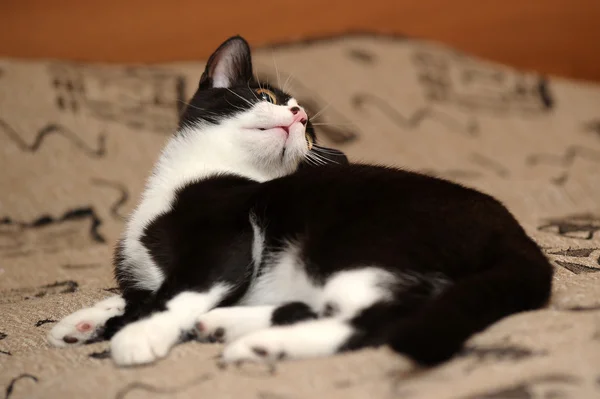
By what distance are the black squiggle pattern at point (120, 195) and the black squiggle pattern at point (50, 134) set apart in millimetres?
91

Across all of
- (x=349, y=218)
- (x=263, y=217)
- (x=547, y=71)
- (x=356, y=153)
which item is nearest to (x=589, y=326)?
(x=349, y=218)

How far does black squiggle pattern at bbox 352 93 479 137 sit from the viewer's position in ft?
7.23

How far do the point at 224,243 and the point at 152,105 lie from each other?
122cm

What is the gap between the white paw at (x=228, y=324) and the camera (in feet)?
2.72

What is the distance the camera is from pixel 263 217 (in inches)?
36.7

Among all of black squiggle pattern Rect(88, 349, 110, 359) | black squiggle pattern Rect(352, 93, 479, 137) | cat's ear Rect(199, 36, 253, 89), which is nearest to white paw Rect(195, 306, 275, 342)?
black squiggle pattern Rect(88, 349, 110, 359)

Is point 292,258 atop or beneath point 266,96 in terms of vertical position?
beneath

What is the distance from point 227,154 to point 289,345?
1.42 ft

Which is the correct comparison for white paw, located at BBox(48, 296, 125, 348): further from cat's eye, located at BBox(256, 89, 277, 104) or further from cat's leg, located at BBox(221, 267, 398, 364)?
cat's eye, located at BBox(256, 89, 277, 104)

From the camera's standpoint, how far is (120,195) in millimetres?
1812

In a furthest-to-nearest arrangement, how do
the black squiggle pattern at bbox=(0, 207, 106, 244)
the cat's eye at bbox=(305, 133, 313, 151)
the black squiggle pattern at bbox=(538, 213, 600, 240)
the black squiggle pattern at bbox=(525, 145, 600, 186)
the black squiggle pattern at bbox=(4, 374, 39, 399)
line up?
the black squiggle pattern at bbox=(525, 145, 600, 186)
the black squiggle pattern at bbox=(0, 207, 106, 244)
the black squiggle pattern at bbox=(538, 213, 600, 240)
the cat's eye at bbox=(305, 133, 313, 151)
the black squiggle pattern at bbox=(4, 374, 39, 399)

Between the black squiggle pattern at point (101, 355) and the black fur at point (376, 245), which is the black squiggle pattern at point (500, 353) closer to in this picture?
the black fur at point (376, 245)

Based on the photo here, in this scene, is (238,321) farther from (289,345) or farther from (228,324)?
(289,345)

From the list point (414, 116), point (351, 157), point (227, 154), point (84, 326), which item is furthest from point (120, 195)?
point (414, 116)
